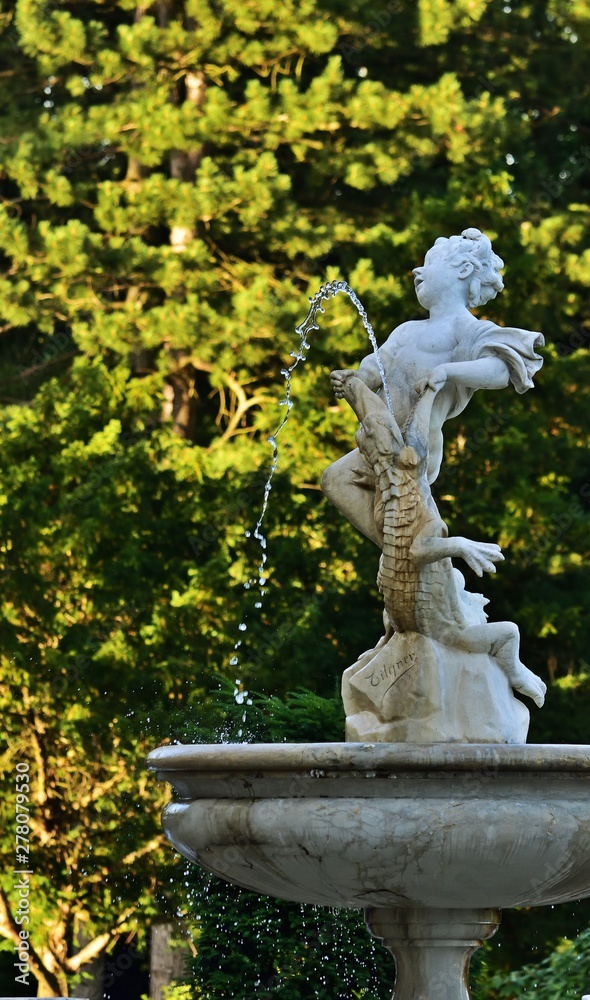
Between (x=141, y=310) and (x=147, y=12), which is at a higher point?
(x=147, y=12)

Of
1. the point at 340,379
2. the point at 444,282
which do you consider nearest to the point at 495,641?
the point at 340,379

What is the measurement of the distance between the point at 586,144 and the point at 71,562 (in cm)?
761

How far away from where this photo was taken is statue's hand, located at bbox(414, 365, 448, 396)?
20.3 ft

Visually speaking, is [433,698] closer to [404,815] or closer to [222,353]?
[404,815]

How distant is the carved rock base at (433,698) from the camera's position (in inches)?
237

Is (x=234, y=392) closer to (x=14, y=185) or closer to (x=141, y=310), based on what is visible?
(x=141, y=310)

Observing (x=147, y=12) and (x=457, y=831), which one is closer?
(x=457, y=831)

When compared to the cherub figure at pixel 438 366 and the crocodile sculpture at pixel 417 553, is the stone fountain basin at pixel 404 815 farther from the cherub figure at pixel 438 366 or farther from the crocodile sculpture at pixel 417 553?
the cherub figure at pixel 438 366

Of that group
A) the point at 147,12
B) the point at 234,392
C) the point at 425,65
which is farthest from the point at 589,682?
the point at 147,12

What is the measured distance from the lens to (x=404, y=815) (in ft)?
17.1

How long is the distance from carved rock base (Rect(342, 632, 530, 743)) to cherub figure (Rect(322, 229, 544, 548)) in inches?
16.8

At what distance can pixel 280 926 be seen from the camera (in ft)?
28.5

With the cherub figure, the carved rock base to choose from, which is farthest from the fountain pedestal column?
the cherub figure

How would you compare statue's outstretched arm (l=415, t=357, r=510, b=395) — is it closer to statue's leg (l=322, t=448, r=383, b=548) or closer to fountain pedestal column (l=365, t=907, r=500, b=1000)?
statue's leg (l=322, t=448, r=383, b=548)
